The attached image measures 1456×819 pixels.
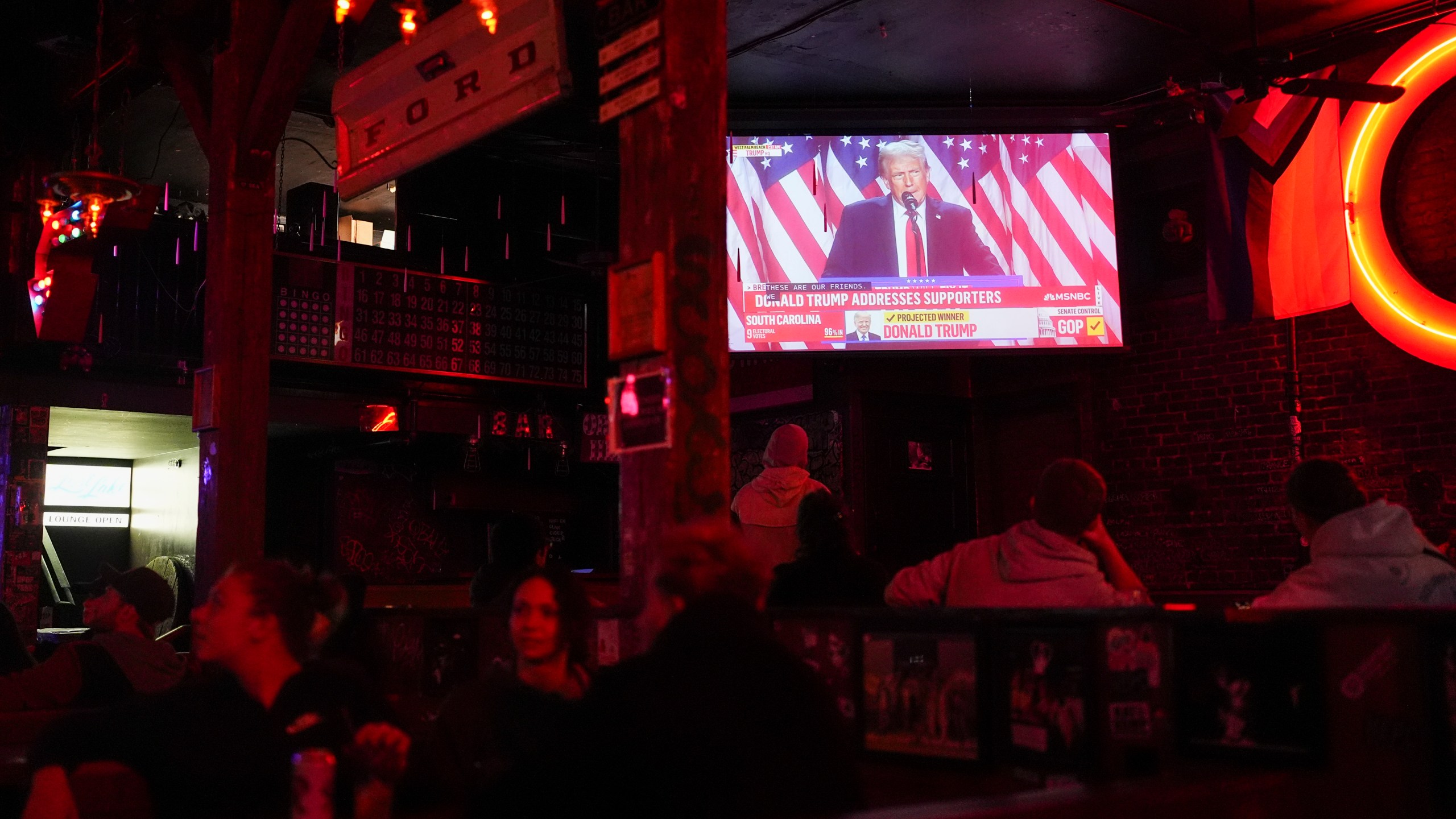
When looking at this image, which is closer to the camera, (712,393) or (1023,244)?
(712,393)

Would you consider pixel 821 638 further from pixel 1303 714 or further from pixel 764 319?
pixel 764 319

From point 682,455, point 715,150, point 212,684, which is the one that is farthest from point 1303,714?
point 212,684

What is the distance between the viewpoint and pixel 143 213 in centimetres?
714

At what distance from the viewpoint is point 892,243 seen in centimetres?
897

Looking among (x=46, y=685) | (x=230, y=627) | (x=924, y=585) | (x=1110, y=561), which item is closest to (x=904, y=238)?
(x=1110, y=561)

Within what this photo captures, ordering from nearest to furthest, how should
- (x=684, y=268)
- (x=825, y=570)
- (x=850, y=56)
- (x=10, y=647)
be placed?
(x=684, y=268), (x=825, y=570), (x=10, y=647), (x=850, y=56)

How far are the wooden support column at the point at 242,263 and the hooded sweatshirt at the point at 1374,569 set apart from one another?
4397 millimetres

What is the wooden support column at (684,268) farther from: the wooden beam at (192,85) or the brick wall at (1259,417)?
the brick wall at (1259,417)

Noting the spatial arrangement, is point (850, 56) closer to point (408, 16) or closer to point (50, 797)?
point (408, 16)

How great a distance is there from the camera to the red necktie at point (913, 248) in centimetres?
892

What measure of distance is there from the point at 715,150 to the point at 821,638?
57.0 inches

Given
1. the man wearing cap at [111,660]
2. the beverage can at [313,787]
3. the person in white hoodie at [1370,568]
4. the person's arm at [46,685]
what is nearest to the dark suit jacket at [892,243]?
the man wearing cap at [111,660]

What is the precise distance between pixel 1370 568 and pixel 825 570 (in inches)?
68.6

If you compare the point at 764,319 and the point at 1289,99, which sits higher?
the point at 1289,99
